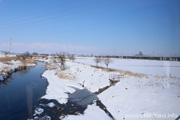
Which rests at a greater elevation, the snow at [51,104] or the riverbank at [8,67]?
the riverbank at [8,67]

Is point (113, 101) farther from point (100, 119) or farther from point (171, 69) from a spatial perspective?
point (171, 69)

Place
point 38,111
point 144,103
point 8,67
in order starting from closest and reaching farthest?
point 144,103
point 38,111
point 8,67

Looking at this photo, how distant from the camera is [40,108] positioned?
877 cm

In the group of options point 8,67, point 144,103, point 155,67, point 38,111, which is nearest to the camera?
point 144,103

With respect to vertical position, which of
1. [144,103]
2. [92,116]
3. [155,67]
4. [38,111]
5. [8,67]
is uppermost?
[155,67]

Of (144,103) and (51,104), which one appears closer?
(144,103)

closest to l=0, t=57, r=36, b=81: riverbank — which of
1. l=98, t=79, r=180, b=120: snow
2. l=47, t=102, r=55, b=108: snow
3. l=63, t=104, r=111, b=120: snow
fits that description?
l=47, t=102, r=55, b=108: snow

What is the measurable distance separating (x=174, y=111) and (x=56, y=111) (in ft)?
26.4

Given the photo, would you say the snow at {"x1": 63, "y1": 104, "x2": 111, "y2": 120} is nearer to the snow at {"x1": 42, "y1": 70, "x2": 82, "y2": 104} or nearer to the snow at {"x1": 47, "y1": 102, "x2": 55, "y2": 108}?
the snow at {"x1": 47, "y1": 102, "x2": 55, "y2": 108}

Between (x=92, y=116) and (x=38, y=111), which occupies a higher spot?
(x=38, y=111)

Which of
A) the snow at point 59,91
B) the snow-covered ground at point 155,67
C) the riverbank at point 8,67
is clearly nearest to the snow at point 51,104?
the snow at point 59,91

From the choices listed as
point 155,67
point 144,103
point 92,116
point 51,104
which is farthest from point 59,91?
point 155,67

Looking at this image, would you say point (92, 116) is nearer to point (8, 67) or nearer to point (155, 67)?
point (155, 67)

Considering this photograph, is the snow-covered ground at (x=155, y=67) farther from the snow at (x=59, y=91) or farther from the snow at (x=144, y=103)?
the snow at (x=59, y=91)
